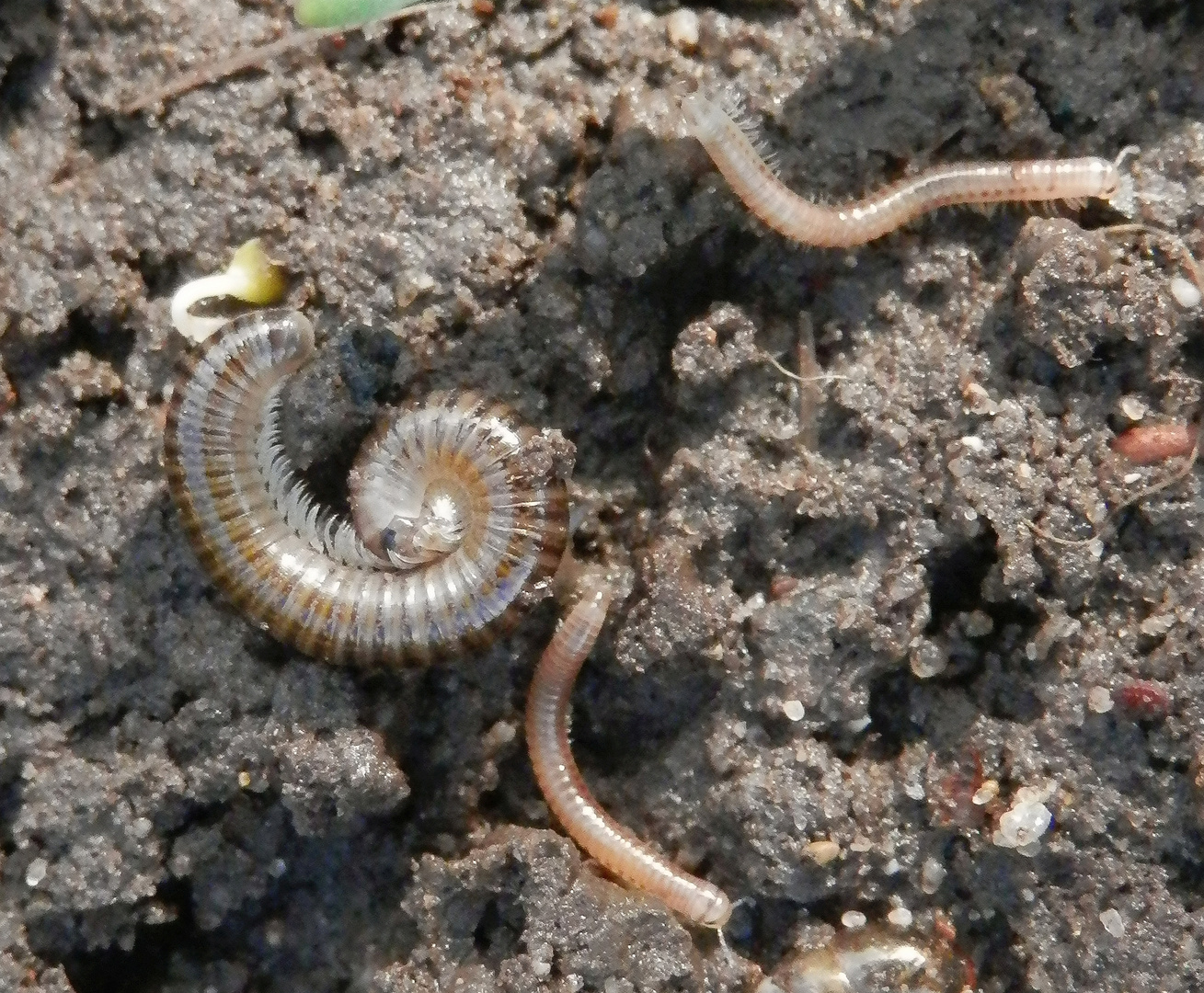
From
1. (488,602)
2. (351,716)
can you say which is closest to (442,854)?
(351,716)

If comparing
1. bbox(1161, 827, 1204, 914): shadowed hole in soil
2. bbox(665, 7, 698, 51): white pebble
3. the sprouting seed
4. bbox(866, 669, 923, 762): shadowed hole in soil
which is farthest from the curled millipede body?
bbox(1161, 827, 1204, 914): shadowed hole in soil

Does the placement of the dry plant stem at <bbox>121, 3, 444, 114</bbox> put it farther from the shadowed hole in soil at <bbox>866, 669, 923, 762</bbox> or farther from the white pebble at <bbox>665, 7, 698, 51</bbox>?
the shadowed hole in soil at <bbox>866, 669, 923, 762</bbox>

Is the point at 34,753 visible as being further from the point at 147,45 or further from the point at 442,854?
the point at 147,45

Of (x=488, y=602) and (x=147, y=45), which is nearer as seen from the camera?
(x=488, y=602)

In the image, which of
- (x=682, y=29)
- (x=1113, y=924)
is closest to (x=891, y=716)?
(x=1113, y=924)

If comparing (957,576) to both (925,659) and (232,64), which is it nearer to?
(925,659)

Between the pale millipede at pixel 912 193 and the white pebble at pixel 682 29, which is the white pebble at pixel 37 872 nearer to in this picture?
the pale millipede at pixel 912 193
